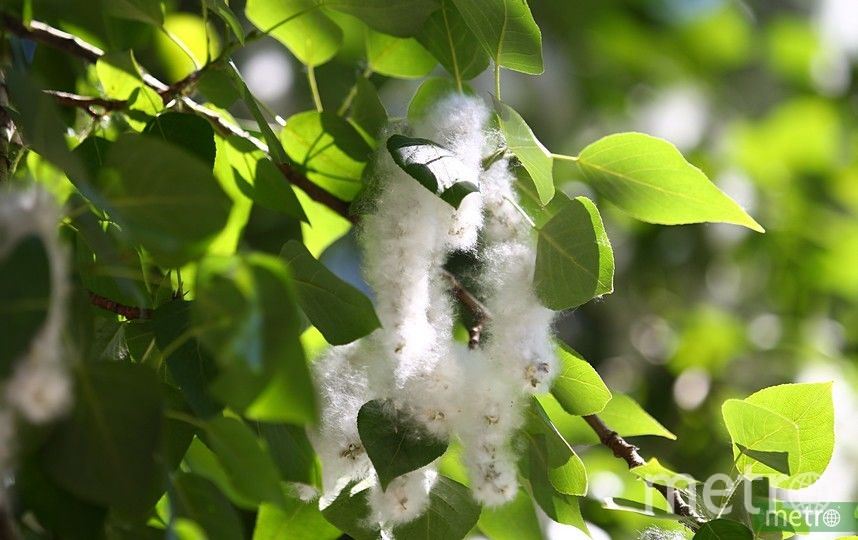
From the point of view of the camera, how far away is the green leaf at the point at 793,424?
1.82ft

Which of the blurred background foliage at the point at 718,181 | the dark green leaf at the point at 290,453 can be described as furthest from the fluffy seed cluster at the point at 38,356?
the blurred background foliage at the point at 718,181

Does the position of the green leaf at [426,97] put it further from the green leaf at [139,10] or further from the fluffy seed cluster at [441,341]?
the green leaf at [139,10]

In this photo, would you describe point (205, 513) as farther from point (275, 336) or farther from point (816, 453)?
point (816, 453)

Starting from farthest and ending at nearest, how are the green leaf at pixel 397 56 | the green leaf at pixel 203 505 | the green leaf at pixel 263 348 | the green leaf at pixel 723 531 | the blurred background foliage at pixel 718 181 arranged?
the blurred background foliage at pixel 718 181 → the green leaf at pixel 397 56 → the green leaf at pixel 723 531 → the green leaf at pixel 203 505 → the green leaf at pixel 263 348

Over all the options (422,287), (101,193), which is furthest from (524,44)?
(101,193)

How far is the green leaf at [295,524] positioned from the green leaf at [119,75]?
24cm

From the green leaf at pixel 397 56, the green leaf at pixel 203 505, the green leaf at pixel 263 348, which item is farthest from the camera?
the green leaf at pixel 397 56

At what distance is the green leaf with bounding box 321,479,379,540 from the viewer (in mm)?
513

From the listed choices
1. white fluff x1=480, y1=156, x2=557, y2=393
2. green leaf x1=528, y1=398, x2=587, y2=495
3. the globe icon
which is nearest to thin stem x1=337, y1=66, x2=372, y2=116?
white fluff x1=480, y1=156, x2=557, y2=393

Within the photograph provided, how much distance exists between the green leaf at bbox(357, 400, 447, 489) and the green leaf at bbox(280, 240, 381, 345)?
0.04 m

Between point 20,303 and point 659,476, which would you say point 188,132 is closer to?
point 20,303

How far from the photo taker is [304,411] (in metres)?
0.30

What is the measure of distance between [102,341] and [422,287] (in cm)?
17

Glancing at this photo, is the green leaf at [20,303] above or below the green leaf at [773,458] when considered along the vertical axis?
above
